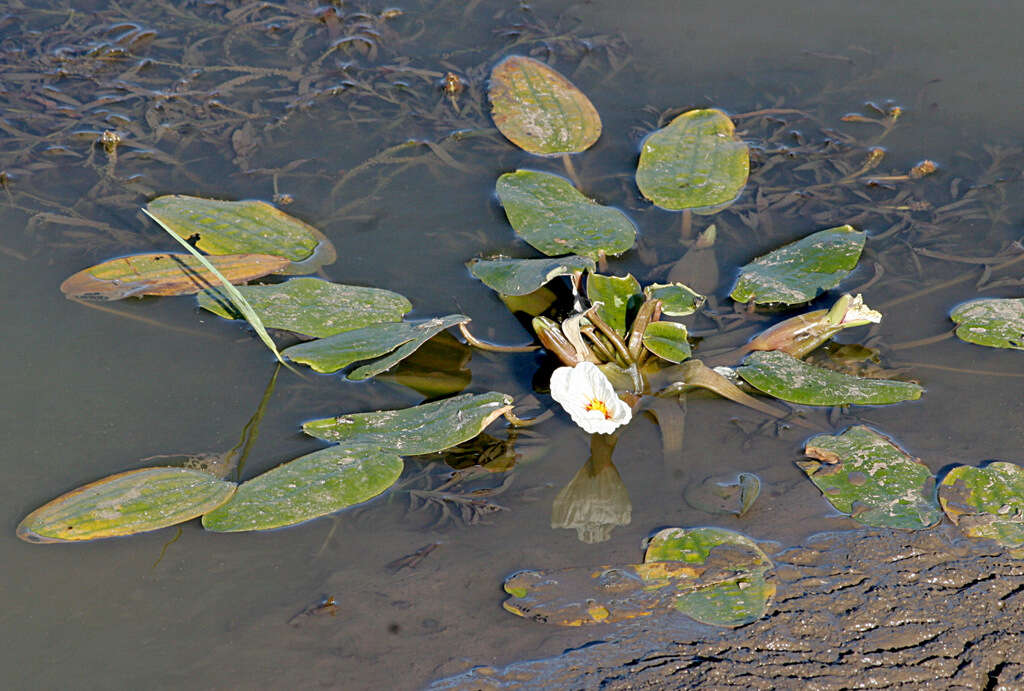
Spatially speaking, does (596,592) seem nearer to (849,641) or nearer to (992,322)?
(849,641)

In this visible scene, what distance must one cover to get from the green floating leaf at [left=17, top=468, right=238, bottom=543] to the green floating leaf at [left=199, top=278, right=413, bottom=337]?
0.49m

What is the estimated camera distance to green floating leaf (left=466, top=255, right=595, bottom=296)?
2.13 m

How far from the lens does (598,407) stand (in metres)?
2.07

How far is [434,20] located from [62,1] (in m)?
1.51

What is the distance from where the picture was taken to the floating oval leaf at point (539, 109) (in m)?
2.96

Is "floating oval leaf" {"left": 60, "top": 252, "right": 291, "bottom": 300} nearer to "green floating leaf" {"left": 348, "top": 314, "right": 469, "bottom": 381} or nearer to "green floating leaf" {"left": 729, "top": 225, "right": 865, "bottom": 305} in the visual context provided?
"green floating leaf" {"left": 348, "top": 314, "right": 469, "bottom": 381}

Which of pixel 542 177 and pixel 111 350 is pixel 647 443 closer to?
pixel 542 177

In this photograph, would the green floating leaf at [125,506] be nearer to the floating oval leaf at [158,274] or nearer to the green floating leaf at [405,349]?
the green floating leaf at [405,349]

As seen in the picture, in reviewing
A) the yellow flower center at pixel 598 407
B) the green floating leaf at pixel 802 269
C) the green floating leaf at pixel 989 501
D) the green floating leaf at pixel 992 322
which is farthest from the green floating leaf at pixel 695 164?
the green floating leaf at pixel 989 501

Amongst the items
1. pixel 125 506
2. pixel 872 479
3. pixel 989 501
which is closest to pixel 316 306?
pixel 125 506

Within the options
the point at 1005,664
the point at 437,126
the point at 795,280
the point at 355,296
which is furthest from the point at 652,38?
the point at 1005,664

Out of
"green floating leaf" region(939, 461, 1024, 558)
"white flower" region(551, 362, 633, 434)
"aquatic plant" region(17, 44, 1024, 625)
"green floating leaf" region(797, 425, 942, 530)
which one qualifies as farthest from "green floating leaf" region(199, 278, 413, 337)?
"green floating leaf" region(939, 461, 1024, 558)

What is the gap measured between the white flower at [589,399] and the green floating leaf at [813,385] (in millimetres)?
369

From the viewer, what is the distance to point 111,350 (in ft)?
7.73
